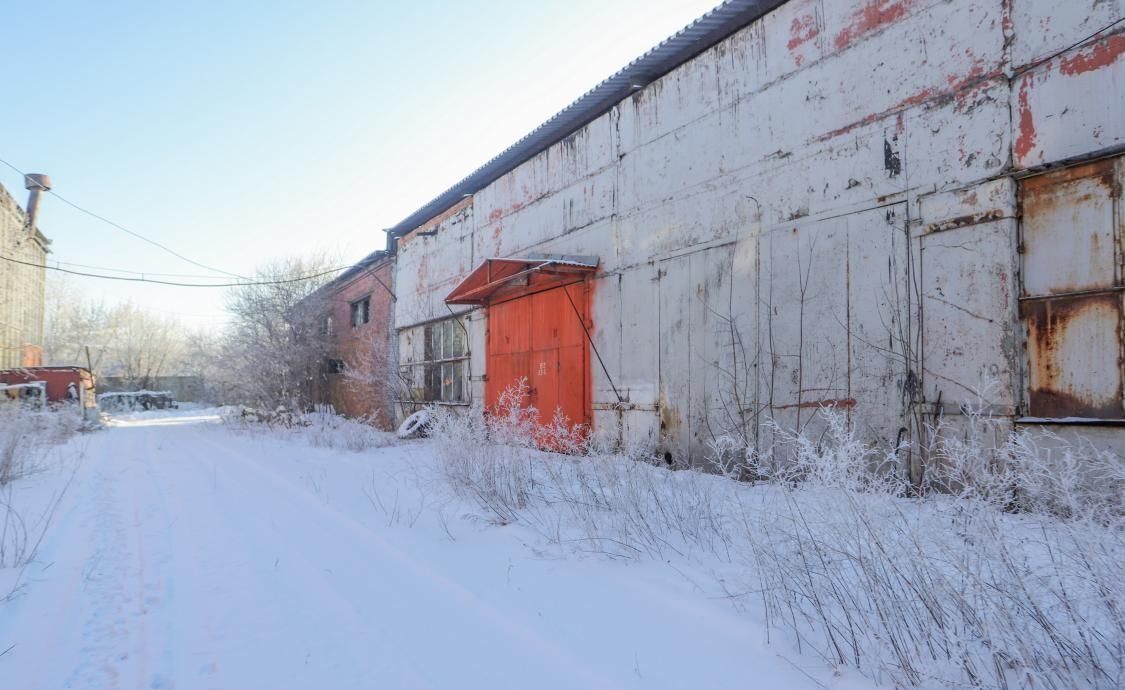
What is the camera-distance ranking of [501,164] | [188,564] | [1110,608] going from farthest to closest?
[501,164] → [188,564] → [1110,608]

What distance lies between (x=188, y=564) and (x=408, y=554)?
1.51 metres

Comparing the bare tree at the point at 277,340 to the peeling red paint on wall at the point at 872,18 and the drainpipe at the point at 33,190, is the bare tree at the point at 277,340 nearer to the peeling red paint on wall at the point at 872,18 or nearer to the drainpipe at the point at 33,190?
the drainpipe at the point at 33,190

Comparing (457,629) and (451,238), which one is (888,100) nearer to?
(457,629)

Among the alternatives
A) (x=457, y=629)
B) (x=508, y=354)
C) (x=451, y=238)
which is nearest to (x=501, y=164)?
→ (x=451, y=238)

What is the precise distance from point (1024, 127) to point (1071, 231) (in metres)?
0.96

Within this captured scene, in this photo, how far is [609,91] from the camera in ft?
30.9

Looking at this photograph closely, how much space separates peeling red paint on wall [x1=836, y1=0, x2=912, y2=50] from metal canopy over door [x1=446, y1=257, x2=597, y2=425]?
4.59 metres

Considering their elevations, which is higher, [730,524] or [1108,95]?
[1108,95]

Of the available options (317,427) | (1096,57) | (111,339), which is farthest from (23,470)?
(111,339)

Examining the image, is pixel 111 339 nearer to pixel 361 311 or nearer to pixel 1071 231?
pixel 361 311

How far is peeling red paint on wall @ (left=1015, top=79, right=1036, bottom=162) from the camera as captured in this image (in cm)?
496

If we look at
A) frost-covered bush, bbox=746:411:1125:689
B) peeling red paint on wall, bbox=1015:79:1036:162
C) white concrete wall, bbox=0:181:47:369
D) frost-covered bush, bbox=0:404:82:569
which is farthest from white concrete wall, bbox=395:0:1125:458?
white concrete wall, bbox=0:181:47:369

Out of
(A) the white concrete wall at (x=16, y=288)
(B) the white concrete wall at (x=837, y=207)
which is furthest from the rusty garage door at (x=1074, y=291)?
(A) the white concrete wall at (x=16, y=288)

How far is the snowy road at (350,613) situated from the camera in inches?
103
